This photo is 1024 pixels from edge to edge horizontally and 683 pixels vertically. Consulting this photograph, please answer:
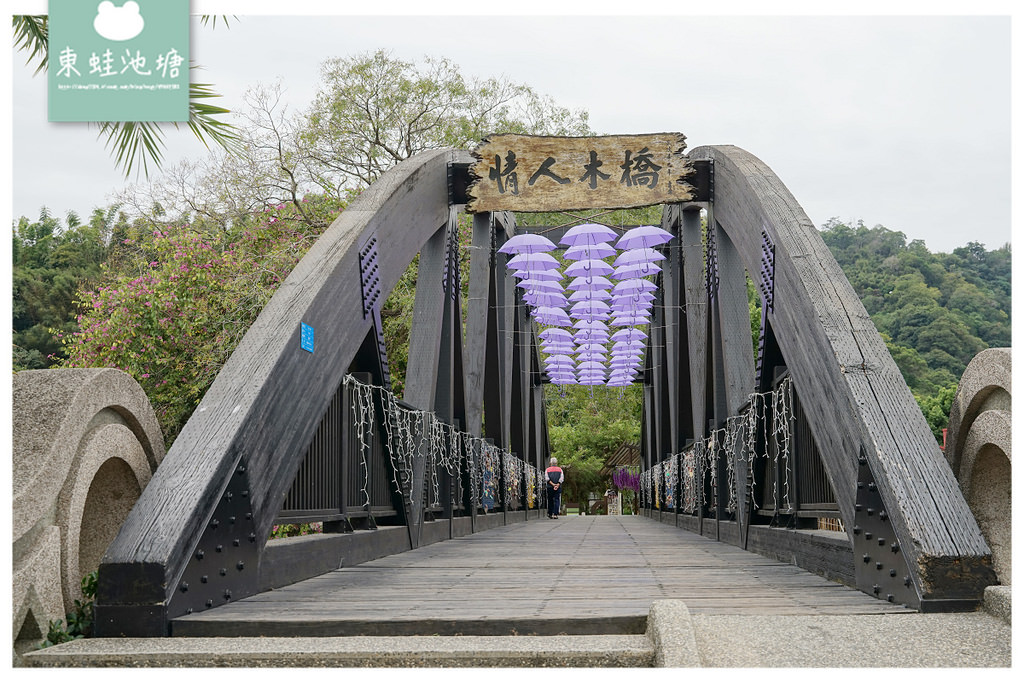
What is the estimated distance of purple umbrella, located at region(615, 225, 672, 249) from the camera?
30.7ft

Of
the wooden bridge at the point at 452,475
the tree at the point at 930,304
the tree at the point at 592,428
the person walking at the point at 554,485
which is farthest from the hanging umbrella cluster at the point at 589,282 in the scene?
the tree at the point at 930,304

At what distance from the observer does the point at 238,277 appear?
12734 mm

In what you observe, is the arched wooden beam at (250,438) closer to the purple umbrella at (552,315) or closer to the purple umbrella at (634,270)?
the purple umbrella at (634,270)

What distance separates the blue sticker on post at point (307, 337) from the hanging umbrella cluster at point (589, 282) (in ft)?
17.6

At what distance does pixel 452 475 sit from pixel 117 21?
22.8 feet

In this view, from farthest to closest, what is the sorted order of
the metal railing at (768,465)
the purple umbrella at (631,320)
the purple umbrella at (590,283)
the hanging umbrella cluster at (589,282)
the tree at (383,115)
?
1. the tree at (383,115)
2. the purple umbrella at (631,320)
3. the purple umbrella at (590,283)
4. the hanging umbrella cluster at (589,282)
5. the metal railing at (768,465)

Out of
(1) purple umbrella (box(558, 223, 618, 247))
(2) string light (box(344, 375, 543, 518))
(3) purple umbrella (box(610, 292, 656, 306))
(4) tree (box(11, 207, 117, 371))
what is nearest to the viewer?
(2) string light (box(344, 375, 543, 518))

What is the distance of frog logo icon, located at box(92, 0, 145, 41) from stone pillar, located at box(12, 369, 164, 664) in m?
1.13

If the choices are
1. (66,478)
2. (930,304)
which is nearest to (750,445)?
(66,478)

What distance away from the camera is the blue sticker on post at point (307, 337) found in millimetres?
4433

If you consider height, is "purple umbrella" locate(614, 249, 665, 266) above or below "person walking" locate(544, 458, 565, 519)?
above

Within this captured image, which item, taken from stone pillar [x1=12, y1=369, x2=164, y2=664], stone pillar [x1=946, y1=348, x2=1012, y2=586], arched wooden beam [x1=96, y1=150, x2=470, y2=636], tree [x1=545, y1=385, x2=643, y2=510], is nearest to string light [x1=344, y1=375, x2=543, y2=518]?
arched wooden beam [x1=96, y1=150, x2=470, y2=636]

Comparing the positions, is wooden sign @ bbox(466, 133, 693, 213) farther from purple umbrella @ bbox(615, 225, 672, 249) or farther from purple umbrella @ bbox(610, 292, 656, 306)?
purple umbrella @ bbox(610, 292, 656, 306)

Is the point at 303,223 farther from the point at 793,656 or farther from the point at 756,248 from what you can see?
the point at 793,656
